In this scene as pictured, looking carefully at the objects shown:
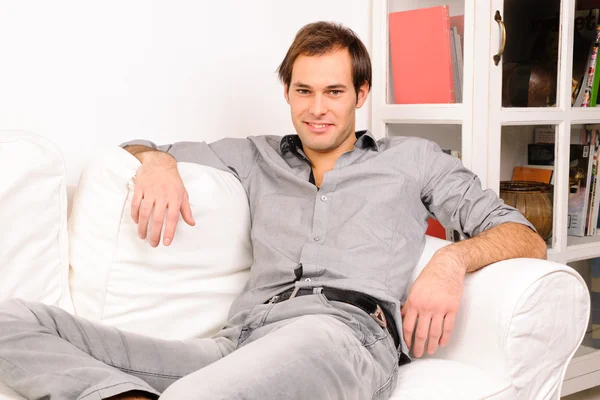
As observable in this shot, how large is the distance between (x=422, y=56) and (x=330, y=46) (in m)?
0.53

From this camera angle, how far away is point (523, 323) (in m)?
1.47

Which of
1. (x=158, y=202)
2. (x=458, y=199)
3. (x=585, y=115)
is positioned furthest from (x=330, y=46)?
(x=585, y=115)

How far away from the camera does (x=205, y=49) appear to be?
86.0 inches

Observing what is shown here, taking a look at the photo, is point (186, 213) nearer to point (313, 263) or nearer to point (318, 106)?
point (313, 263)

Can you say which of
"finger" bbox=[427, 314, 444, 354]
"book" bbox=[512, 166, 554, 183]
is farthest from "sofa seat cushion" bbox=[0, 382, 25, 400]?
"book" bbox=[512, 166, 554, 183]

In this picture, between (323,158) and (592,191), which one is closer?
(323,158)

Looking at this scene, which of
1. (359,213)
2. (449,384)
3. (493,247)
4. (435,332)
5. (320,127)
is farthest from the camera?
(320,127)

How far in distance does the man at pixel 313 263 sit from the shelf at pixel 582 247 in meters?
0.70

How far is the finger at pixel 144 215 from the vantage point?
161 centimetres

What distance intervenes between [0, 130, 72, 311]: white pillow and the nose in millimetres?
657

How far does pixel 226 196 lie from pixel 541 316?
0.83 metres

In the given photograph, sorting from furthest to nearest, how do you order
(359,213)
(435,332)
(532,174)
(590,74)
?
(590,74) → (532,174) → (359,213) → (435,332)

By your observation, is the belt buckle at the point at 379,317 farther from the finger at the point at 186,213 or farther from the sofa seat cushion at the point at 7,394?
the sofa seat cushion at the point at 7,394

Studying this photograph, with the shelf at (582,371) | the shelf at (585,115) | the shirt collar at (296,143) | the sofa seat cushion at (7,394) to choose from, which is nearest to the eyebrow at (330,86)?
the shirt collar at (296,143)
